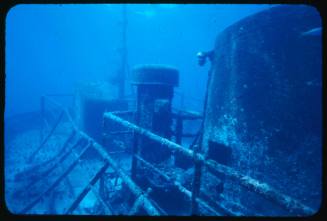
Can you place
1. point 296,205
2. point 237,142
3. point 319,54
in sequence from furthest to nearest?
point 237,142
point 319,54
point 296,205

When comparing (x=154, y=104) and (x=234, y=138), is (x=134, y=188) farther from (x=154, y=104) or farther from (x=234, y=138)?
(x=154, y=104)

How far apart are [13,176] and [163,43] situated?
7180 centimetres

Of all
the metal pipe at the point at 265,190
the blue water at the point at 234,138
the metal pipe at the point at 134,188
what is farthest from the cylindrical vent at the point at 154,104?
the metal pipe at the point at 265,190

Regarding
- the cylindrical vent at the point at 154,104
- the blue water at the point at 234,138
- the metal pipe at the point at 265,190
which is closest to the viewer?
the metal pipe at the point at 265,190

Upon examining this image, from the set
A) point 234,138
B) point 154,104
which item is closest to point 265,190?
point 234,138

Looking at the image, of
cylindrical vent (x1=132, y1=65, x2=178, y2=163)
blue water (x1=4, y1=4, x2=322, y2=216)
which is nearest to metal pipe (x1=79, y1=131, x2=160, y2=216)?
blue water (x1=4, y1=4, x2=322, y2=216)

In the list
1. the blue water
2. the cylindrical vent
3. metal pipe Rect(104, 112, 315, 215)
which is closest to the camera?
metal pipe Rect(104, 112, 315, 215)

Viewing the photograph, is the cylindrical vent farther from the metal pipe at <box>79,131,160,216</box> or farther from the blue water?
the metal pipe at <box>79,131,160,216</box>

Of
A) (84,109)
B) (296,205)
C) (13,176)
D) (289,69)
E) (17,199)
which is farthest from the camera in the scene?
(84,109)

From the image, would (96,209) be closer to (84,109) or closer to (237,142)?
(237,142)

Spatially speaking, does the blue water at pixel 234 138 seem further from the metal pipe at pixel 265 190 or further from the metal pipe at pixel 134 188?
the metal pipe at pixel 134 188

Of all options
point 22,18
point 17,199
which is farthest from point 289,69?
point 22,18

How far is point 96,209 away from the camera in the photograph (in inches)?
191

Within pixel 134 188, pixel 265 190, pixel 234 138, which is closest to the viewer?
pixel 265 190
